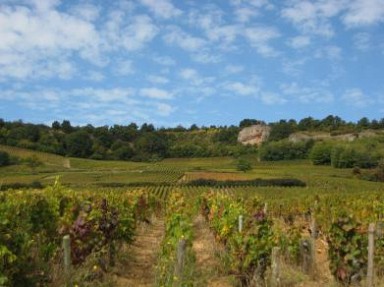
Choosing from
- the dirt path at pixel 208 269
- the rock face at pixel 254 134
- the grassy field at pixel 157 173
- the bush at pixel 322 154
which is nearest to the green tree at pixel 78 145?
the grassy field at pixel 157 173

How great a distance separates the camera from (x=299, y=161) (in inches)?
4316

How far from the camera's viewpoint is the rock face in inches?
6265

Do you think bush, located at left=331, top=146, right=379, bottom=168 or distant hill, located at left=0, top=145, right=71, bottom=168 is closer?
bush, located at left=331, top=146, right=379, bottom=168

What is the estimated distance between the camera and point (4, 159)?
95.0 m

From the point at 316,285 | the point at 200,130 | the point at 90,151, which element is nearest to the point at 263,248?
the point at 316,285

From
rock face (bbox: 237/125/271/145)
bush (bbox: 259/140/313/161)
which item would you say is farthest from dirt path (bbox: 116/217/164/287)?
rock face (bbox: 237/125/271/145)

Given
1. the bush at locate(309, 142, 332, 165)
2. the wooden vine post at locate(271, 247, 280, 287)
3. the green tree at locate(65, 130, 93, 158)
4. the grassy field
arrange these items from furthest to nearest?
the green tree at locate(65, 130, 93, 158)
the bush at locate(309, 142, 332, 165)
the grassy field
the wooden vine post at locate(271, 247, 280, 287)

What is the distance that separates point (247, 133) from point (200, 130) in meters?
Answer: 31.6

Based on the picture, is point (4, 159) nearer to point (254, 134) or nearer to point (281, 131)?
point (281, 131)

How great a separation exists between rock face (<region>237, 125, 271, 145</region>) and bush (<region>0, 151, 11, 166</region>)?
7921 cm

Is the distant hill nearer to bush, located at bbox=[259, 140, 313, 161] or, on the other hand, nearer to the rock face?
bush, located at bbox=[259, 140, 313, 161]

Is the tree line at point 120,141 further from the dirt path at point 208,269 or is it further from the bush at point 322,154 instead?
the dirt path at point 208,269

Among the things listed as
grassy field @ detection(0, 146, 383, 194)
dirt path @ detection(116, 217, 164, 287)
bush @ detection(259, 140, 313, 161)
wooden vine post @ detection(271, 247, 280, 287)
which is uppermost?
bush @ detection(259, 140, 313, 161)

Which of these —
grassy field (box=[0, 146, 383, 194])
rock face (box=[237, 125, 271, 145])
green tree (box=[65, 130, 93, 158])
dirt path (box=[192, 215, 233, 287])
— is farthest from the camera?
rock face (box=[237, 125, 271, 145])
